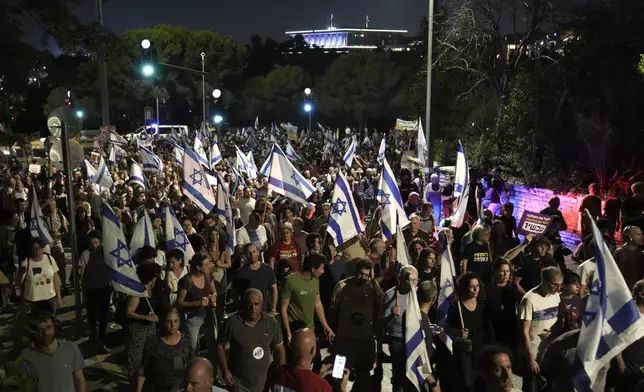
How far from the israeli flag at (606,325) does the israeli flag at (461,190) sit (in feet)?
19.9

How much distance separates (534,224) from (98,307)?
5.58 metres

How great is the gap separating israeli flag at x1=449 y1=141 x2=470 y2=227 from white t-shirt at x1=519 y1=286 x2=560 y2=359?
4587 mm

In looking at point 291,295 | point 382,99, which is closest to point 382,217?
point 291,295

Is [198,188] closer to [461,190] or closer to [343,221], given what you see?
[343,221]

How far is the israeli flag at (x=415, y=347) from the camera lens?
5.89m

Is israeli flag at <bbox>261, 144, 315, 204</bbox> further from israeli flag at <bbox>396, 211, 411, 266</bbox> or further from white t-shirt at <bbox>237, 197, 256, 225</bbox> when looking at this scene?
israeli flag at <bbox>396, 211, 411, 266</bbox>

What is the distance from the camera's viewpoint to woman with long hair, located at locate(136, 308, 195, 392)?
5293 millimetres

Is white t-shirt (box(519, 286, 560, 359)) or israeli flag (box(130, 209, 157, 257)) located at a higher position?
israeli flag (box(130, 209, 157, 257))

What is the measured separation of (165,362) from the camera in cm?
530

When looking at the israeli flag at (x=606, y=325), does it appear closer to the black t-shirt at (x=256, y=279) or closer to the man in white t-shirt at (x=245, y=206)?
the black t-shirt at (x=256, y=279)

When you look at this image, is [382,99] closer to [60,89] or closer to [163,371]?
[60,89]

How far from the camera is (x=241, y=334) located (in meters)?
5.75

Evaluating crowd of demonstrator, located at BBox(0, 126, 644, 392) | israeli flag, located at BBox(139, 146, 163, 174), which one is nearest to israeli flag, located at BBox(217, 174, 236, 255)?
crowd of demonstrator, located at BBox(0, 126, 644, 392)

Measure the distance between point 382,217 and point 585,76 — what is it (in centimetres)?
1349
